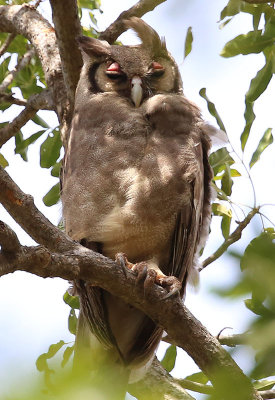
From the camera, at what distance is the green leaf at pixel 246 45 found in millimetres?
2479

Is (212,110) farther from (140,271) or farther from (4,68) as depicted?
(4,68)

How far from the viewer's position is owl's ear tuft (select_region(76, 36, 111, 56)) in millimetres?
3820

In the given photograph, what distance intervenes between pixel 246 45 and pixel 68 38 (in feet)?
5.35

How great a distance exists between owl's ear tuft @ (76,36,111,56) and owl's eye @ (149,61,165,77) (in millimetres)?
317

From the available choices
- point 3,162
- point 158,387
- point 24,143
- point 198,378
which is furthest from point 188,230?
point 24,143

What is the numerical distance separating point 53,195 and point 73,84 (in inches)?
33.2

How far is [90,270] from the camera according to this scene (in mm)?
2270

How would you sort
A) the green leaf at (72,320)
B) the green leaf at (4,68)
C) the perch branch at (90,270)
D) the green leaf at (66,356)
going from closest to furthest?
1. the green leaf at (66,356)
2. the perch branch at (90,270)
3. the green leaf at (72,320)
4. the green leaf at (4,68)

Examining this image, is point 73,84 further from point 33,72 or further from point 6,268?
point 6,268

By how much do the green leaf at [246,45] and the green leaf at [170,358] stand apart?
2.11 metres

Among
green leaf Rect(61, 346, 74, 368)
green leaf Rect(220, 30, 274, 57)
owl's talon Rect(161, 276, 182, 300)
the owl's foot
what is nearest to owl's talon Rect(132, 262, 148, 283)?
the owl's foot

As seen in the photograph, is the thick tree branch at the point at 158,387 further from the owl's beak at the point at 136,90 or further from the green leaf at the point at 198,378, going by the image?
the owl's beak at the point at 136,90

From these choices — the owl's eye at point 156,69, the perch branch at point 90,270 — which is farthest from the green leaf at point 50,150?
the perch branch at point 90,270

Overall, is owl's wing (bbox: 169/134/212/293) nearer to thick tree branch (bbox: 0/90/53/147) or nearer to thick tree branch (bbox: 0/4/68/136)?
thick tree branch (bbox: 0/4/68/136)
